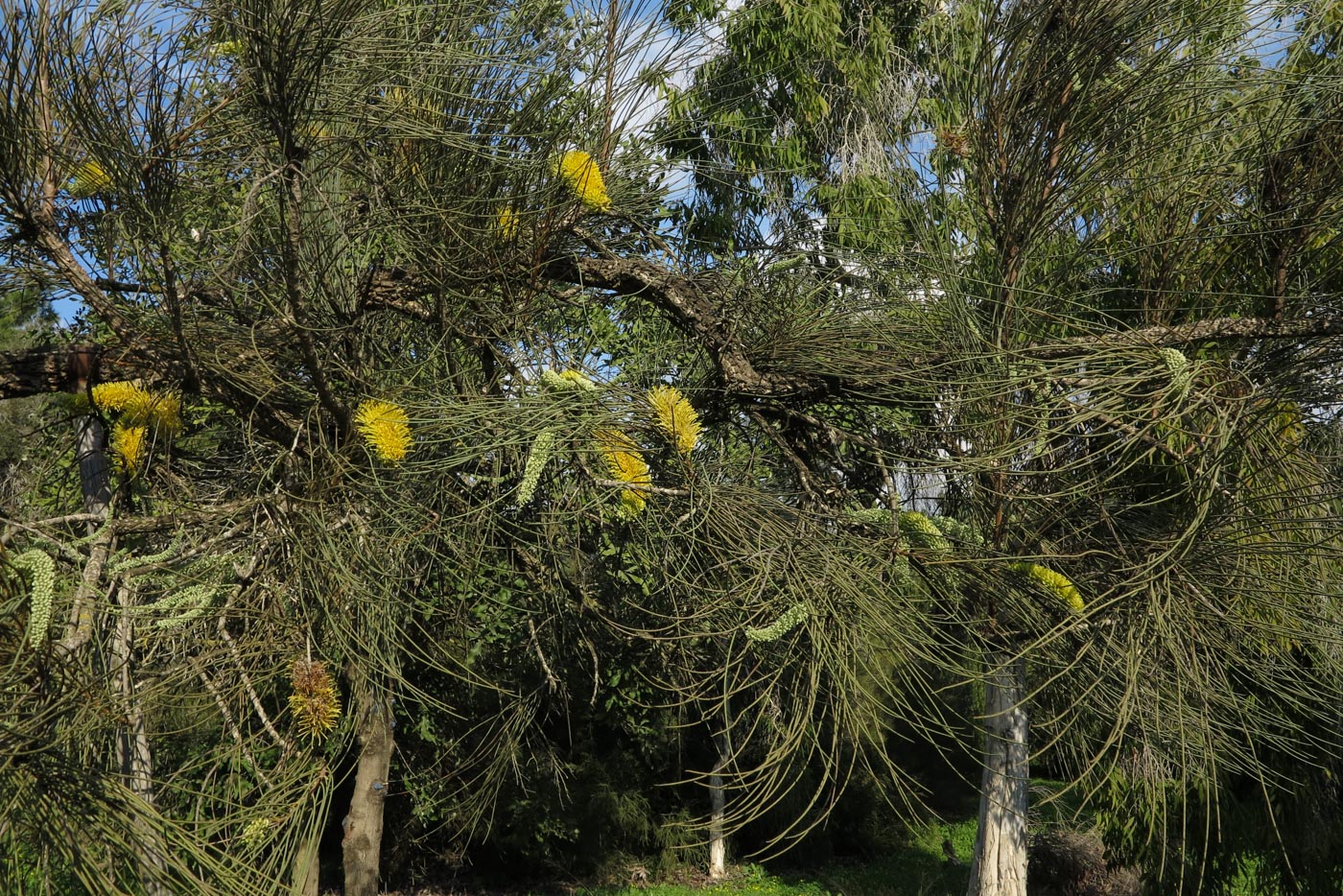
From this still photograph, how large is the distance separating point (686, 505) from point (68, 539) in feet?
3.58

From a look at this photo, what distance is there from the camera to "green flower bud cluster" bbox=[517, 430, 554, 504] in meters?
1.42

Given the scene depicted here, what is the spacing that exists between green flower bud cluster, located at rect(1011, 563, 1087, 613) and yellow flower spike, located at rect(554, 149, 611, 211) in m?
1.02

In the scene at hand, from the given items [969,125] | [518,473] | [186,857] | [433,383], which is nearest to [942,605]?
[518,473]

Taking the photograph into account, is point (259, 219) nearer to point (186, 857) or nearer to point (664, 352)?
point (664, 352)

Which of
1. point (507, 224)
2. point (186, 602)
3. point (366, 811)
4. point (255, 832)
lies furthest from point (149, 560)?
point (366, 811)

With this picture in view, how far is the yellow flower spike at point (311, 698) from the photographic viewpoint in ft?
5.34

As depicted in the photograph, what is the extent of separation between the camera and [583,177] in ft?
6.04

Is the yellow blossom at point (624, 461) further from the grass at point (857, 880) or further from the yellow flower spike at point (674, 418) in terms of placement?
the grass at point (857, 880)

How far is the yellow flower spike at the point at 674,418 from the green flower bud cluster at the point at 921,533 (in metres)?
0.42

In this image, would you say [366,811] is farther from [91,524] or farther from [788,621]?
[788,621]

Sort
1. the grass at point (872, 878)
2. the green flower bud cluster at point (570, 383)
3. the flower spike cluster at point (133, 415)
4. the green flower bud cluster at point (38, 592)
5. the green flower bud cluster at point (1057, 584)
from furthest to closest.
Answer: the grass at point (872, 878) < the flower spike cluster at point (133, 415) < the green flower bud cluster at point (1057, 584) < the green flower bud cluster at point (570, 383) < the green flower bud cluster at point (38, 592)

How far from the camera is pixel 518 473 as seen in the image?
1762mm

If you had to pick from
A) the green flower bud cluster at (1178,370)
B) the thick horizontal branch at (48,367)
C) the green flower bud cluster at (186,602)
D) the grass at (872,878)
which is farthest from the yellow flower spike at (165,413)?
the grass at (872,878)

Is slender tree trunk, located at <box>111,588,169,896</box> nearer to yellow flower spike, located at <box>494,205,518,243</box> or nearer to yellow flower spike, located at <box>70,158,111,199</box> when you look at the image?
yellow flower spike, located at <box>70,158,111,199</box>
